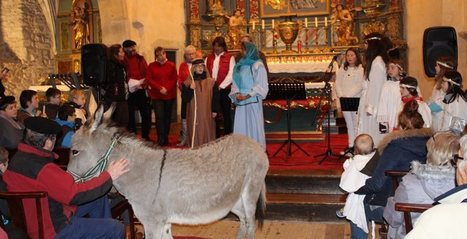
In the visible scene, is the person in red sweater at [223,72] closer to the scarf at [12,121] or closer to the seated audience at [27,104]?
the seated audience at [27,104]

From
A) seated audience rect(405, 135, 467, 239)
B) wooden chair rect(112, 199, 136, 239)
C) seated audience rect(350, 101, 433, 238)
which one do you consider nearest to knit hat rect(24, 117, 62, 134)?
wooden chair rect(112, 199, 136, 239)

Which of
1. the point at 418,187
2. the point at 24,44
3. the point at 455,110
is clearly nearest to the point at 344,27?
the point at 455,110

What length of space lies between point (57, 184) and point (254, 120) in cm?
401

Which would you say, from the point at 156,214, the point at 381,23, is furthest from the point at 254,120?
the point at 381,23

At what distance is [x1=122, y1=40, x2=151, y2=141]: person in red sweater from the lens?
9.90 metres

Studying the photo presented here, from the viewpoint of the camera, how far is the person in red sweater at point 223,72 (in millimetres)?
A: 9219

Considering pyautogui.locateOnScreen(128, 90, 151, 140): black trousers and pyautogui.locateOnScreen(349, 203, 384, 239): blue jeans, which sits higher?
pyautogui.locateOnScreen(128, 90, 151, 140): black trousers

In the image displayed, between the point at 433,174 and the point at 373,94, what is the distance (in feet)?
11.8

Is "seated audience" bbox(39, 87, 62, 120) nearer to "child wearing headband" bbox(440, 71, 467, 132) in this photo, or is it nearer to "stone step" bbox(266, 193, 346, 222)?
"stone step" bbox(266, 193, 346, 222)

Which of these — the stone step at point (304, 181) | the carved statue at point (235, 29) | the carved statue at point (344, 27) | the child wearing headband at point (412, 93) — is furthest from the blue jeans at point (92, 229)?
the carved statue at point (344, 27)

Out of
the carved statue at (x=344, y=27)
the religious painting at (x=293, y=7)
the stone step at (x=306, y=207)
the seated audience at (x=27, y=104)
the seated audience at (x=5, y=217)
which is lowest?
the stone step at (x=306, y=207)

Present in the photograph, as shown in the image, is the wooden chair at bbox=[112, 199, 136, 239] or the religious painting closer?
the wooden chair at bbox=[112, 199, 136, 239]

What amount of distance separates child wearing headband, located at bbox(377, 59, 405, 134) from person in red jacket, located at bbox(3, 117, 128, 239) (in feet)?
12.6

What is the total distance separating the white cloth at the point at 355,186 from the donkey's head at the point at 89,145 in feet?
7.60
